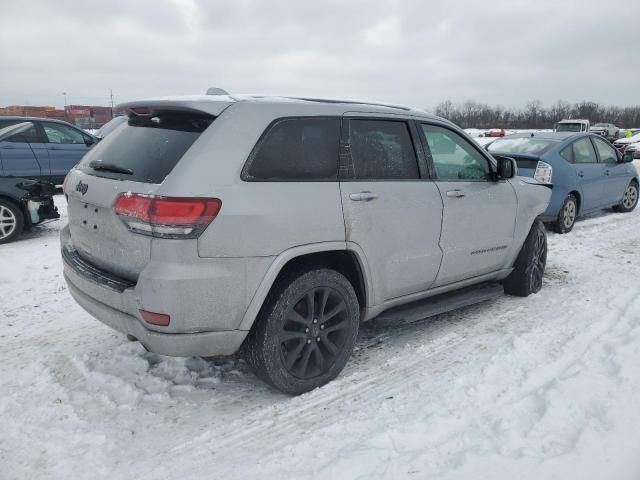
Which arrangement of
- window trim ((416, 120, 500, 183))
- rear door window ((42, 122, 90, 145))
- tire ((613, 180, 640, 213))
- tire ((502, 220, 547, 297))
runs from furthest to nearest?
1. tire ((613, 180, 640, 213))
2. rear door window ((42, 122, 90, 145))
3. tire ((502, 220, 547, 297))
4. window trim ((416, 120, 500, 183))

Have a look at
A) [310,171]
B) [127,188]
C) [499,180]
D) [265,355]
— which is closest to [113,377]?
[265,355]

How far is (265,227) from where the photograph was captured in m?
2.72

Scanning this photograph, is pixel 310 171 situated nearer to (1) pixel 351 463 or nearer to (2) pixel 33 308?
(1) pixel 351 463

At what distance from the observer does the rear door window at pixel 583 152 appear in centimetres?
813

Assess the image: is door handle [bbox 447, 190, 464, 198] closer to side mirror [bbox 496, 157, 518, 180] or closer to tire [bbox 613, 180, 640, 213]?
side mirror [bbox 496, 157, 518, 180]

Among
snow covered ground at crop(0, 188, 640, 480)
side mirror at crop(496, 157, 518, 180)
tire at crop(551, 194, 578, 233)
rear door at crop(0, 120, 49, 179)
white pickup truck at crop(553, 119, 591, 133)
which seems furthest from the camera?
white pickup truck at crop(553, 119, 591, 133)

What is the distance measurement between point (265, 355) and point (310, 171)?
1.12 m

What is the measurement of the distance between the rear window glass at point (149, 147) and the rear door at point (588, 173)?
22.8 ft

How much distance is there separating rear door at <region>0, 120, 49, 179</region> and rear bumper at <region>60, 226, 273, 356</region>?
22.0 feet

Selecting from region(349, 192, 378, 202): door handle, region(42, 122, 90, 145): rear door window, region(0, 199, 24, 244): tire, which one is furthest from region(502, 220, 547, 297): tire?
region(42, 122, 90, 145): rear door window

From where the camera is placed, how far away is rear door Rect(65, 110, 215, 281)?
8.93 ft

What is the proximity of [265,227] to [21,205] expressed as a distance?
5.54m

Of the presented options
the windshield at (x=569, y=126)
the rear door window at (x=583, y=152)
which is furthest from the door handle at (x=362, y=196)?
the windshield at (x=569, y=126)

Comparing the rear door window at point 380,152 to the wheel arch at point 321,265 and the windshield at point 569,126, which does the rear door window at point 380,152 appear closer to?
the wheel arch at point 321,265
